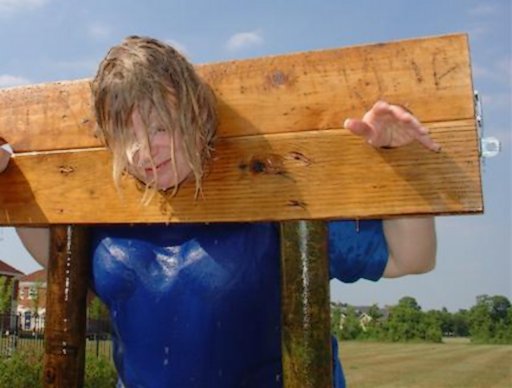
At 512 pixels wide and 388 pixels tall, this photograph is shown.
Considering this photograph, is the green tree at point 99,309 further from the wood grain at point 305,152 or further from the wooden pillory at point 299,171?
the wood grain at point 305,152

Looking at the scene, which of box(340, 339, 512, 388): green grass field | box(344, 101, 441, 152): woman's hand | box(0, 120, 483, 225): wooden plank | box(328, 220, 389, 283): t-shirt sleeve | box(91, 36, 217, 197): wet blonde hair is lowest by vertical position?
box(340, 339, 512, 388): green grass field

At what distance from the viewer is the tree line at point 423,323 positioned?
9975 cm

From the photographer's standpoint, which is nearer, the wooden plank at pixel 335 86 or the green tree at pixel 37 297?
the wooden plank at pixel 335 86

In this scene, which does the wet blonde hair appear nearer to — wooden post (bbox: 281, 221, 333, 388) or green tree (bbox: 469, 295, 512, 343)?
wooden post (bbox: 281, 221, 333, 388)

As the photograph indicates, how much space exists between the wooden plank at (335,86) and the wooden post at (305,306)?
38 centimetres

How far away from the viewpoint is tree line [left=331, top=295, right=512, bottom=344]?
9975cm

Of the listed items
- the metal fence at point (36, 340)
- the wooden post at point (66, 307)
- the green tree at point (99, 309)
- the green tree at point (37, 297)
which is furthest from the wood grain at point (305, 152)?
the green tree at point (37, 297)

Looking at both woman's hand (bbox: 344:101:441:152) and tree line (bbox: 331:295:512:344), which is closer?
woman's hand (bbox: 344:101:441:152)

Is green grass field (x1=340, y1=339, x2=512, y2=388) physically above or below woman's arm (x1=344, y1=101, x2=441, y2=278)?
below

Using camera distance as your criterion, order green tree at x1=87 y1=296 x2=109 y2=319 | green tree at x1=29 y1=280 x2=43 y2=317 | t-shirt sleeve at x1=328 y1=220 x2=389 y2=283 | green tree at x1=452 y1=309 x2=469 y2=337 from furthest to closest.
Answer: green tree at x1=452 y1=309 x2=469 y2=337 < green tree at x1=29 y1=280 x2=43 y2=317 < green tree at x1=87 y1=296 x2=109 y2=319 < t-shirt sleeve at x1=328 y1=220 x2=389 y2=283

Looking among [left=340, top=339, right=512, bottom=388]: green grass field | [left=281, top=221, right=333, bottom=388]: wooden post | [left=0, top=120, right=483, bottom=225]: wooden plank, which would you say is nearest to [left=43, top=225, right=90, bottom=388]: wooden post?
[left=0, top=120, right=483, bottom=225]: wooden plank

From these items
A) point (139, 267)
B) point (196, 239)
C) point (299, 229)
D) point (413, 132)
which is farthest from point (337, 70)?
point (139, 267)

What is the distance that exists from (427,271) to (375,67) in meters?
0.86

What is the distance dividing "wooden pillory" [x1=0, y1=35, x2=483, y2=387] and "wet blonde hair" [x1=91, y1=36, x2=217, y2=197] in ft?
0.34
